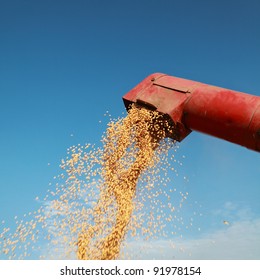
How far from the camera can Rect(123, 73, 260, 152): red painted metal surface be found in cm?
342

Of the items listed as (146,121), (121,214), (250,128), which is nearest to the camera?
(250,128)

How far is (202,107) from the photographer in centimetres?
362

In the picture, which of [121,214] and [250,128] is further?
[121,214]

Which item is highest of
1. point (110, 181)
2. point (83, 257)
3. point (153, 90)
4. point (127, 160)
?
point (153, 90)

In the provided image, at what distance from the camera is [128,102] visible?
4172 millimetres

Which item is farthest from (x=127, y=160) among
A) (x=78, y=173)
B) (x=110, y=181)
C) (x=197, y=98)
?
(x=197, y=98)

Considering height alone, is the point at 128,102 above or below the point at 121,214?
above

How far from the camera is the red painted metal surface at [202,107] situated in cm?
342

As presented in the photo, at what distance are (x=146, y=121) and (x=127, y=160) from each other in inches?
18.3

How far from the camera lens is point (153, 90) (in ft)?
13.1

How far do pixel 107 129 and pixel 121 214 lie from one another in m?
1.00

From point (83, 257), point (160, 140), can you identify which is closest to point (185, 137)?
point (160, 140)

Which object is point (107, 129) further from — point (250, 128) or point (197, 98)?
point (250, 128)

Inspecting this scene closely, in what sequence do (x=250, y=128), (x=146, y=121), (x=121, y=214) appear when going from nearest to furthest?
(x=250, y=128), (x=121, y=214), (x=146, y=121)
